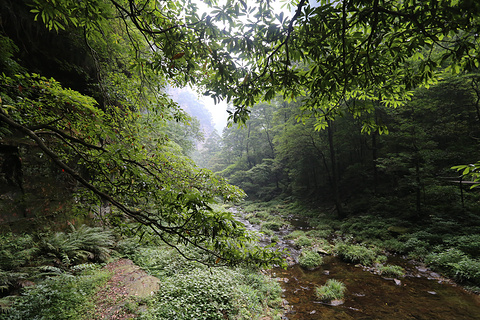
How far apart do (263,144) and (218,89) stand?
2897cm

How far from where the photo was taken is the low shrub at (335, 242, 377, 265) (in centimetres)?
762

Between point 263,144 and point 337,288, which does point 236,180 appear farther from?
point 337,288

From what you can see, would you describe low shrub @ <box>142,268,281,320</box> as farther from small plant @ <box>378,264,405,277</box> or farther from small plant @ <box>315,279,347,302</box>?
small plant @ <box>378,264,405,277</box>

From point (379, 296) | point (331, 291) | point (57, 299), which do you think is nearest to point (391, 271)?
point (379, 296)

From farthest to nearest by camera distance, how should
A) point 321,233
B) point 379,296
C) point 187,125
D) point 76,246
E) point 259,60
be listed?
1. point 321,233
2. point 379,296
3. point 187,125
4. point 76,246
5. point 259,60

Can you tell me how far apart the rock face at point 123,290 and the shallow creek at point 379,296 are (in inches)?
144

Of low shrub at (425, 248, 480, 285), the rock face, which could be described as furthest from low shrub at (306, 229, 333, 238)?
the rock face

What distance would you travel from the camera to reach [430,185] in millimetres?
9492

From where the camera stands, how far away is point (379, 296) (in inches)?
219

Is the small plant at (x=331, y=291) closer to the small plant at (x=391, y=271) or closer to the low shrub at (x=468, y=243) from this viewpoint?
the small plant at (x=391, y=271)

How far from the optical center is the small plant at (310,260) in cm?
761

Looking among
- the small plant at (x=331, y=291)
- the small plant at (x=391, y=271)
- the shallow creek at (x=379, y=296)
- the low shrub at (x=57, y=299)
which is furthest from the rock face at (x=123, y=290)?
the small plant at (x=391, y=271)

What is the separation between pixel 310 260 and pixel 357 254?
2.02 m

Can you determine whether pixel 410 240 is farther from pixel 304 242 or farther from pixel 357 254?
pixel 304 242
